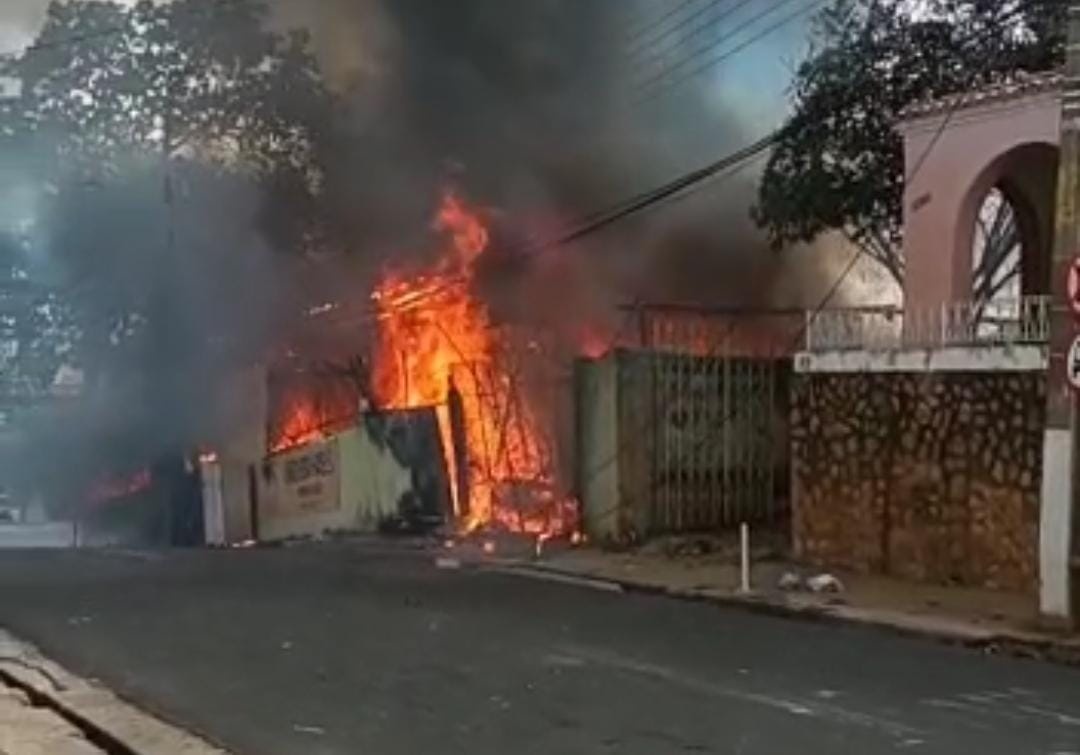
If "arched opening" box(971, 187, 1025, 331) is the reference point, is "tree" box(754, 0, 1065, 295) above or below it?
above

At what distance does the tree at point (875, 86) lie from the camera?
21141 mm

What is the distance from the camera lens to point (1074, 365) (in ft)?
40.4

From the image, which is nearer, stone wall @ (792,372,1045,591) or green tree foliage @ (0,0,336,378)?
stone wall @ (792,372,1045,591)

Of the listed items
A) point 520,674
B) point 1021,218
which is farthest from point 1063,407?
point 1021,218

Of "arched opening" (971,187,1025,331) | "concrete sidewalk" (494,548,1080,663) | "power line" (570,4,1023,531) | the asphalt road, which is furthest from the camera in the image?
"arched opening" (971,187,1025,331)

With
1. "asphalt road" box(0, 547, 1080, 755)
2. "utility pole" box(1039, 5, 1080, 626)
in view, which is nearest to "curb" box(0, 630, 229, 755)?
"asphalt road" box(0, 547, 1080, 755)

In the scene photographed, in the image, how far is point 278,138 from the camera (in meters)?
30.5

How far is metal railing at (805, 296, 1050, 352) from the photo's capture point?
1533 centimetres

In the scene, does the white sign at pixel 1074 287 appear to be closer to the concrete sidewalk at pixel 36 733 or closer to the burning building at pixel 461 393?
the concrete sidewalk at pixel 36 733

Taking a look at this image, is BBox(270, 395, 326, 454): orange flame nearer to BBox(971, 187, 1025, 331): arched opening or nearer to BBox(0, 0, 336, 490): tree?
BBox(0, 0, 336, 490): tree

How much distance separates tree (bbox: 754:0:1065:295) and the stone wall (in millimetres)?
4778

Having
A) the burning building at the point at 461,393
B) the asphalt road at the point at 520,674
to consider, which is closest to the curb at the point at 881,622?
the asphalt road at the point at 520,674

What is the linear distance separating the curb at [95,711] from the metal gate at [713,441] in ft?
36.2

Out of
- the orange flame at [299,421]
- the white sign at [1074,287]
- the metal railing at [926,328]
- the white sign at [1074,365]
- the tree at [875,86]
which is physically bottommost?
the orange flame at [299,421]
